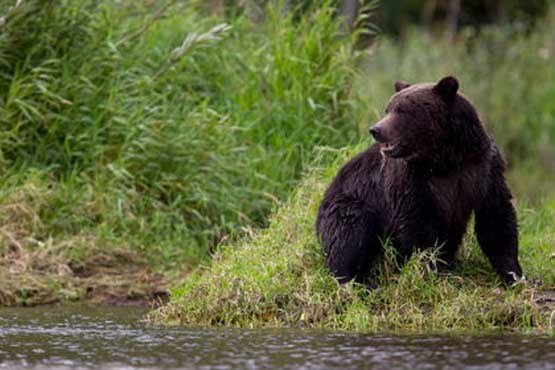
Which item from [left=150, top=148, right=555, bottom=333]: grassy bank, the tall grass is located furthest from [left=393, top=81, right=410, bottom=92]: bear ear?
the tall grass

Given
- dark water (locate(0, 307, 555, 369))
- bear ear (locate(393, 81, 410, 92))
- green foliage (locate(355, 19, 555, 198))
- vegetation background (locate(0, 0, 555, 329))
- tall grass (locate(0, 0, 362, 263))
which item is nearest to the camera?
dark water (locate(0, 307, 555, 369))

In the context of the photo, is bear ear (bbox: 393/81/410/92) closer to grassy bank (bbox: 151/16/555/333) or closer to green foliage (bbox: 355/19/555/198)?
grassy bank (bbox: 151/16/555/333)

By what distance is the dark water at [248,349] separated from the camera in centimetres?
558

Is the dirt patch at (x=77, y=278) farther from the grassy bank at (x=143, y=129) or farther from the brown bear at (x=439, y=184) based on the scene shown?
the brown bear at (x=439, y=184)

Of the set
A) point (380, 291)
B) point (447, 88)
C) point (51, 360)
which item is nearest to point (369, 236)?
point (380, 291)

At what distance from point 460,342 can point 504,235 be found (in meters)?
1.13

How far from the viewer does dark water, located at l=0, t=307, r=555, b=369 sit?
558 centimetres

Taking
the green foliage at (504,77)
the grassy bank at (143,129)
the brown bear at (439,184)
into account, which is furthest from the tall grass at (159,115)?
the green foliage at (504,77)

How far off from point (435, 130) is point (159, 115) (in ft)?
12.0

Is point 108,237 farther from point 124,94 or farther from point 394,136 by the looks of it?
point 394,136

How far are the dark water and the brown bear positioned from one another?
84 centimetres

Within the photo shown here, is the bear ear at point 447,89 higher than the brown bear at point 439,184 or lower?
higher

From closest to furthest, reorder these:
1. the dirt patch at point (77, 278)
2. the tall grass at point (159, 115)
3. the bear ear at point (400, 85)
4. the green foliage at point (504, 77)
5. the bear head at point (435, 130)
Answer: the bear head at point (435, 130)
the bear ear at point (400, 85)
the dirt patch at point (77, 278)
the tall grass at point (159, 115)
the green foliage at point (504, 77)

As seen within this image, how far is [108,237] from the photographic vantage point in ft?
30.8
